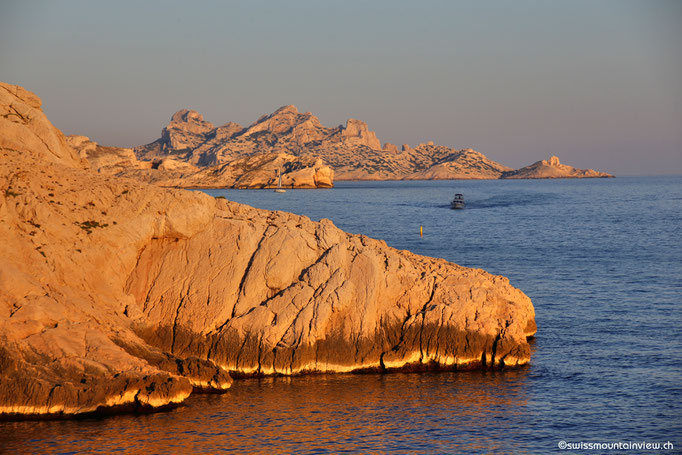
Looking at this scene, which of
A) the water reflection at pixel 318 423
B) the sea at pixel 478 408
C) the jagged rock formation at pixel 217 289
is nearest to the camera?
the water reflection at pixel 318 423

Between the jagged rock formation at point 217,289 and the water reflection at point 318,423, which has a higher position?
the jagged rock formation at point 217,289

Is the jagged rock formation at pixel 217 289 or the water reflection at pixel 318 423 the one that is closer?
the water reflection at pixel 318 423

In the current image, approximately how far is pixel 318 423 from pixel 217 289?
959 cm

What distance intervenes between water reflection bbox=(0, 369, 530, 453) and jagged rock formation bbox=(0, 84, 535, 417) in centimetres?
191

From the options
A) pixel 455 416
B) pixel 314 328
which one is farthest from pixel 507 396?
pixel 314 328

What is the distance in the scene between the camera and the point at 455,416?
2405cm

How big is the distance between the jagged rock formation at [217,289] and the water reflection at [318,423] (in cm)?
191

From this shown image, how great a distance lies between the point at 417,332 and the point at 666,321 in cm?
1558

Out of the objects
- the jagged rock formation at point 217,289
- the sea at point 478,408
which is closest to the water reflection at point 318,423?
the sea at point 478,408

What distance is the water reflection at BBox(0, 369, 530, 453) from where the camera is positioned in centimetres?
2119

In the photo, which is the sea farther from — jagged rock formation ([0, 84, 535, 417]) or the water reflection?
jagged rock formation ([0, 84, 535, 417])

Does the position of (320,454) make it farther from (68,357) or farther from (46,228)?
(46,228)

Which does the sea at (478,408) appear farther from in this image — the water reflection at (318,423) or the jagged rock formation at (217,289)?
the jagged rock formation at (217,289)

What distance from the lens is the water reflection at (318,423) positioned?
21.2 metres
